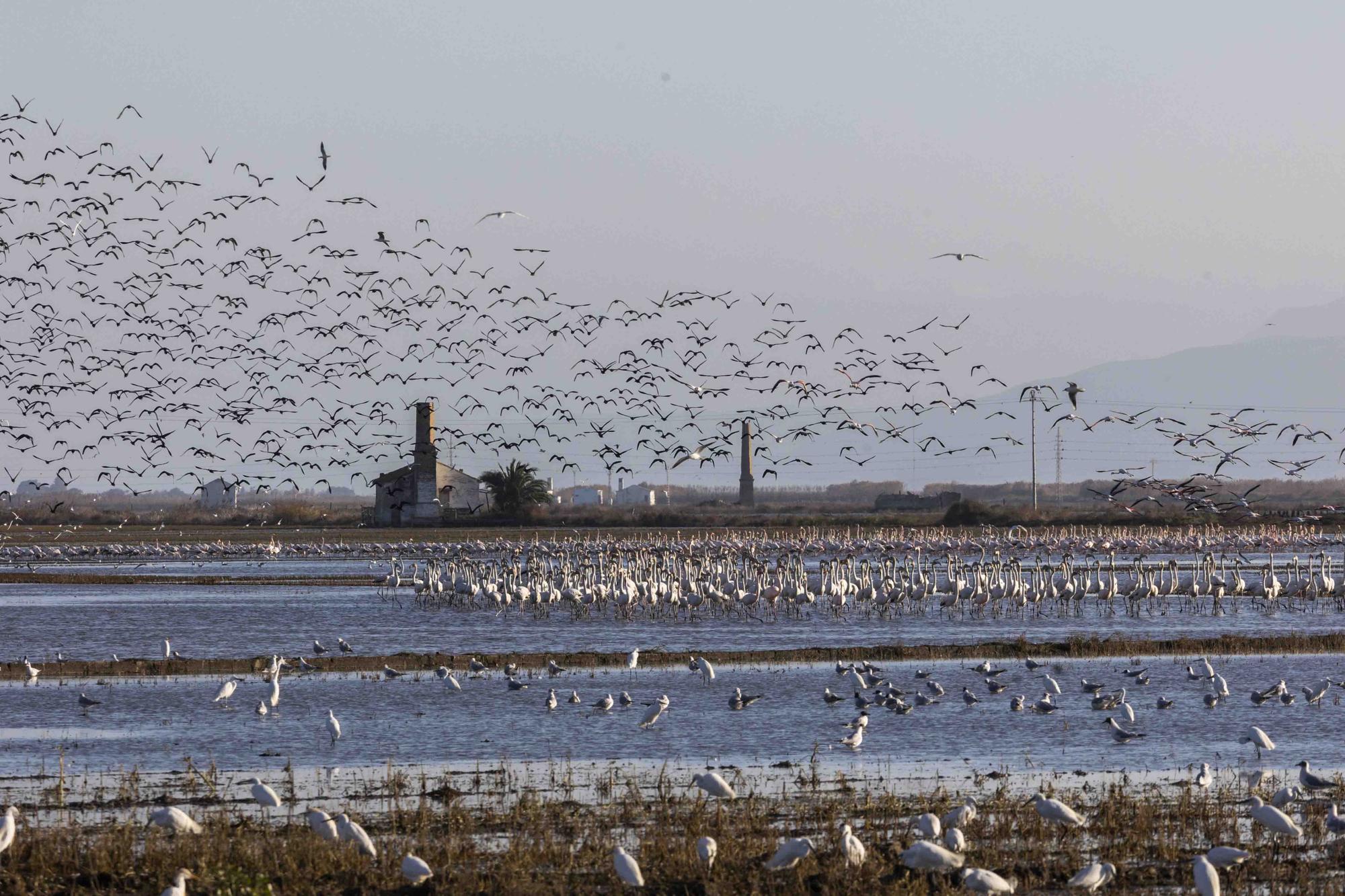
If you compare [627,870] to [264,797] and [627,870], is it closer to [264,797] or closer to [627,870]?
[627,870]

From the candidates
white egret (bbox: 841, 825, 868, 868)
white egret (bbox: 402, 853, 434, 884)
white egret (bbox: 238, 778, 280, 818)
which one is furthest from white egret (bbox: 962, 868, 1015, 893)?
white egret (bbox: 238, 778, 280, 818)

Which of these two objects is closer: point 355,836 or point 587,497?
point 355,836

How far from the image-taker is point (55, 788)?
15383mm

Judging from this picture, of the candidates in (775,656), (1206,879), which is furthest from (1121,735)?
(775,656)

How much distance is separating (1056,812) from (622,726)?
7809 mm

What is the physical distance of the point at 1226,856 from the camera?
444 inches

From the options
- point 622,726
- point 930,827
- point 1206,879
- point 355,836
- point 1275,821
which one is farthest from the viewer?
point 622,726

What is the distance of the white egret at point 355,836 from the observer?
11609mm

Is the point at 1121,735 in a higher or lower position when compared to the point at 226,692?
lower

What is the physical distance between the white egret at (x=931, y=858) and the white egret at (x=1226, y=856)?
1.69m

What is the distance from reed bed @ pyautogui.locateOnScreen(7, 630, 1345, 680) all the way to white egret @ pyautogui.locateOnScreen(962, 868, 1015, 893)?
15517 millimetres

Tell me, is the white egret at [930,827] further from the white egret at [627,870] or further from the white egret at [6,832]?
the white egret at [6,832]

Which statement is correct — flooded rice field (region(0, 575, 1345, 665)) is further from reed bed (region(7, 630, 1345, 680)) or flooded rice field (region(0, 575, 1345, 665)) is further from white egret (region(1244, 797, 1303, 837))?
white egret (region(1244, 797, 1303, 837))

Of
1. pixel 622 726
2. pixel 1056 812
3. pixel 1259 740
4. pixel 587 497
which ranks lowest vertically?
pixel 622 726
